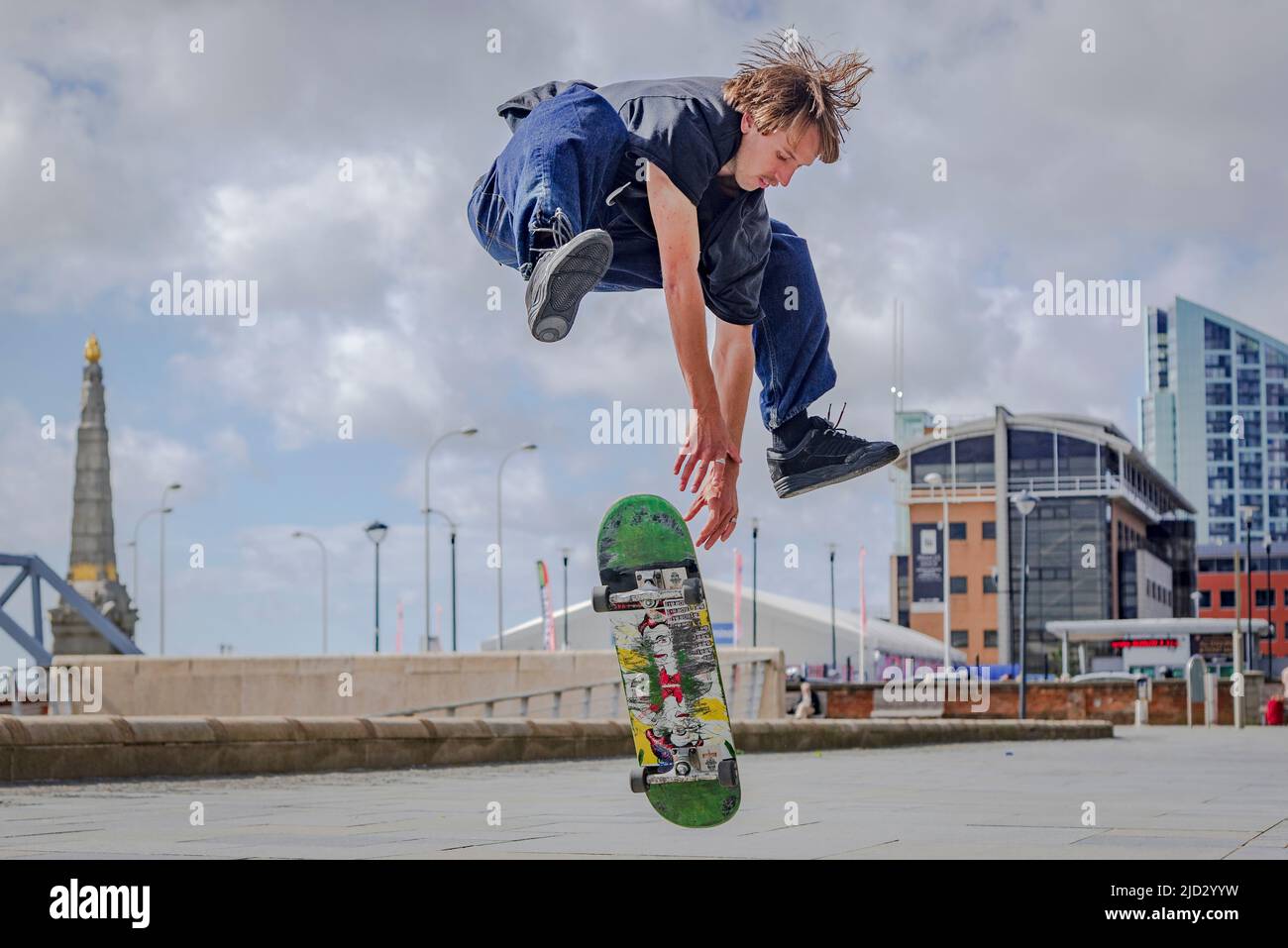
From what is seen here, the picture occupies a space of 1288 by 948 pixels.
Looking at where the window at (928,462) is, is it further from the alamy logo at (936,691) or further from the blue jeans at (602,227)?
the alamy logo at (936,691)

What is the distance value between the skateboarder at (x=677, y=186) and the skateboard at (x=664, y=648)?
8.4 inches

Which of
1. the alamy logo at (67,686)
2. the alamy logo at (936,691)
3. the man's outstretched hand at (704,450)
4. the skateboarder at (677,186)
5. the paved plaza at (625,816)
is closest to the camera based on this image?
the skateboarder at (677,186)

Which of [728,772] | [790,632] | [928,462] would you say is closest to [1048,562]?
[790,632]

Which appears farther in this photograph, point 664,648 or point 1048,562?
point 1048,562

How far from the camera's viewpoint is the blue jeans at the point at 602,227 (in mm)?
4176

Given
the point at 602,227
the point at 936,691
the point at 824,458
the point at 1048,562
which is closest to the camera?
the point at 602,227

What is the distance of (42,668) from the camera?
195 ft

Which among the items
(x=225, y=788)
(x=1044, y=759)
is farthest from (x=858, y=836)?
(x=1044, y=759)

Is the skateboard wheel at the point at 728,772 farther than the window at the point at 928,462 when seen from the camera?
No

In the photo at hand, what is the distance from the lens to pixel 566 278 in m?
3.96

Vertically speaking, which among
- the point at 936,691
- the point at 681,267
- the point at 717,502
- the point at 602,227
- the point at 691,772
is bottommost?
the point at 936,691

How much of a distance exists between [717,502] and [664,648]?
0.48m

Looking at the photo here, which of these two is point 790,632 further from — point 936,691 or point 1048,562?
point 936,691
